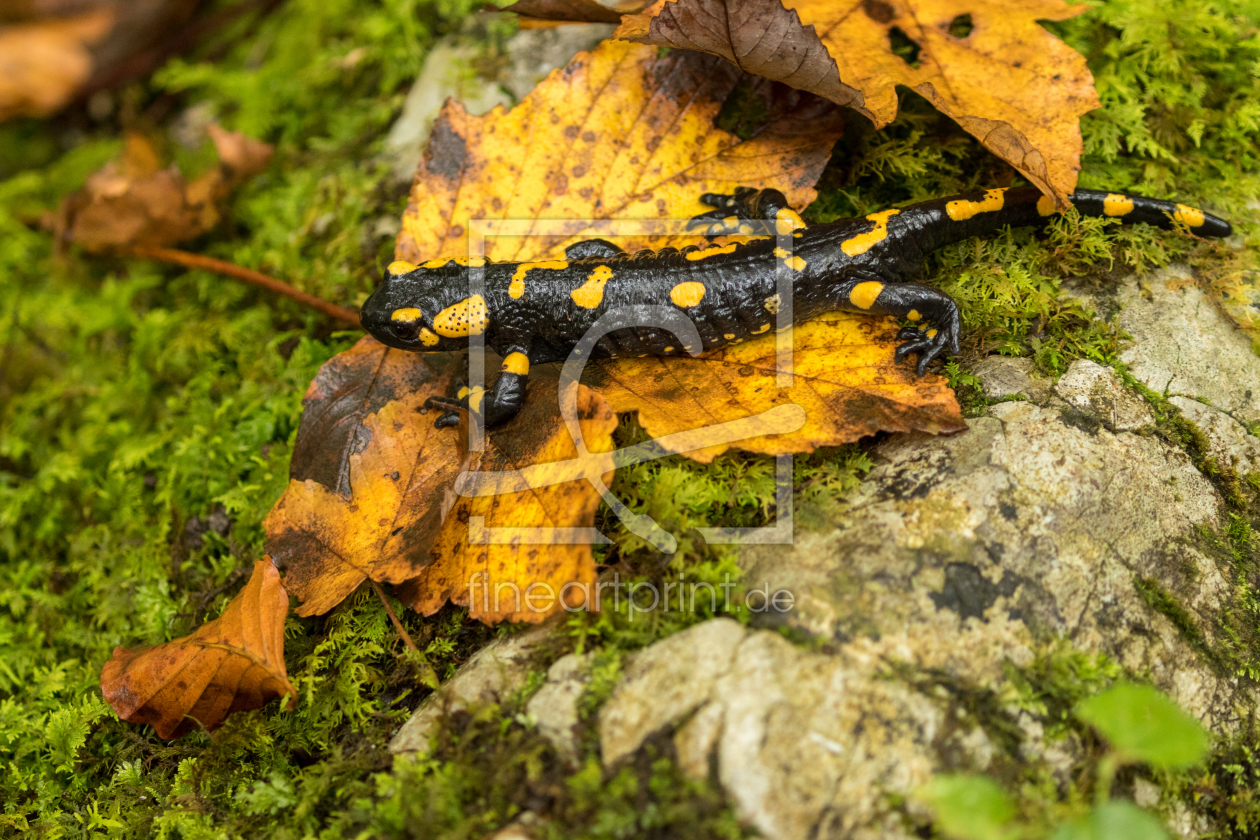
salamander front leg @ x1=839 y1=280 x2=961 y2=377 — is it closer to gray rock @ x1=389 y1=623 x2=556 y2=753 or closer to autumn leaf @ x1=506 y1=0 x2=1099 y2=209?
autumn leaf @ x1=506 y1=0 x2=1099 y2=209

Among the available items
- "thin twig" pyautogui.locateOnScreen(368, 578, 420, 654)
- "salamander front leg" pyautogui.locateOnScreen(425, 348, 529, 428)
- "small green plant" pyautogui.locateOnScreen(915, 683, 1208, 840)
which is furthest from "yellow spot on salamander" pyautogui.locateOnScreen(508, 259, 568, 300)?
"small green plant" pyautogui.locateOnScreen(915, 683, 1208, 840)

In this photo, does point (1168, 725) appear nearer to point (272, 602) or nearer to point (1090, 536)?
point (1090, 536)

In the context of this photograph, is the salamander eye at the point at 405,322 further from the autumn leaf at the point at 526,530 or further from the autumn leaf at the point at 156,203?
the autumn leaf at the point at 156,203

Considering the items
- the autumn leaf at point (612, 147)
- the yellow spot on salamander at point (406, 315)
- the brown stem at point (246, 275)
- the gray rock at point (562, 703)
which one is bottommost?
the gray rock at point (562, 703)

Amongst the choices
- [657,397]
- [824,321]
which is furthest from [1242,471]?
[657,397]

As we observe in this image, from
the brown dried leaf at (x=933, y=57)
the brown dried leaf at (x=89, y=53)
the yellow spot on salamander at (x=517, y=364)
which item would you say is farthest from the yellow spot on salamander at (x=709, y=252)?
the brown dried leaf at (x=89, y=53)

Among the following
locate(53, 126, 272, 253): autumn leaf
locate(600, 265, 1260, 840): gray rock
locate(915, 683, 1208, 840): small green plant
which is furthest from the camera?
locate(53, 126, 272, 253): autumn leaf
